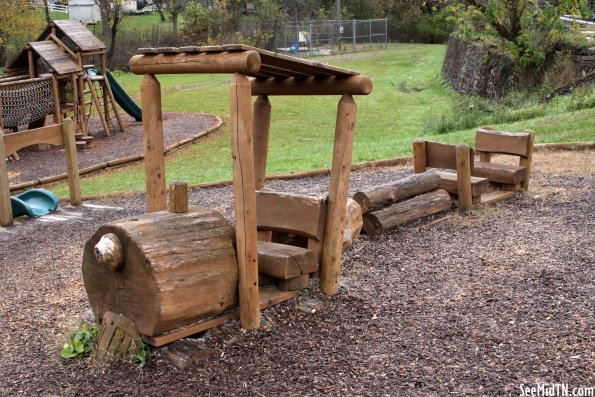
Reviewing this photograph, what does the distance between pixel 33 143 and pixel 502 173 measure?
571cm

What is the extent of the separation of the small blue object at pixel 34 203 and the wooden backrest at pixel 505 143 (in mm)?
5312

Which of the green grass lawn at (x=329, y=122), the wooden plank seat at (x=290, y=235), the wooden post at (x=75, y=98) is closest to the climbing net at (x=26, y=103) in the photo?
the wooden post at (x=75, y=98)

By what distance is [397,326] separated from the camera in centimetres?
482

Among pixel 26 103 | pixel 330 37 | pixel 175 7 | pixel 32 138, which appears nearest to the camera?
pixel 32 138

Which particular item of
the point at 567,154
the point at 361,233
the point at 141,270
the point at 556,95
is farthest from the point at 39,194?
the point at 556,95

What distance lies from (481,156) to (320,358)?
199 inches

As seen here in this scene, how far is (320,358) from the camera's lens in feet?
14.4

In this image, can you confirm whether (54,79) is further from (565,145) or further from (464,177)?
(464,177)

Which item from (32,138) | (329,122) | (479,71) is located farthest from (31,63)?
(479,71)

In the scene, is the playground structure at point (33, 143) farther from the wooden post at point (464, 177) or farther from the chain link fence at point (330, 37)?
the chain link fence at point (330, 37)

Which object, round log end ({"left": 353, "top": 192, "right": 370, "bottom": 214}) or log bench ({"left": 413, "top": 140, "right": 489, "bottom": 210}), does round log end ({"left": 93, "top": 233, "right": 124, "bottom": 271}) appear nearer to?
round log end ({"left": 353, "top": 192, "right": 370, "bottom": 214})

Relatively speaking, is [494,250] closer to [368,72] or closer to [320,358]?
[320,358]

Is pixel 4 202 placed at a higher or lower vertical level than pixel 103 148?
higher

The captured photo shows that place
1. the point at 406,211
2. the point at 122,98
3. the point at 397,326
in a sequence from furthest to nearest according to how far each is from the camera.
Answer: the point at 122,98
the point at 406,211
the point at 397,326
